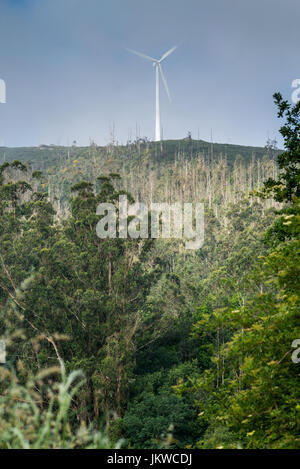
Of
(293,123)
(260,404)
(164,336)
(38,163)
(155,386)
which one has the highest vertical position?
(38,163)

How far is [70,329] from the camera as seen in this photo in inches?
782

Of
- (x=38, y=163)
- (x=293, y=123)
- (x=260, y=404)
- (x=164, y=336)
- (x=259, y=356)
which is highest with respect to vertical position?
(x=38, y=163)

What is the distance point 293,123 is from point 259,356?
6.00 meters

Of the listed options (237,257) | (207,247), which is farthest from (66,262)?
(207,247)

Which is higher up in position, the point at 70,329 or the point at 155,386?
the point at 70,329

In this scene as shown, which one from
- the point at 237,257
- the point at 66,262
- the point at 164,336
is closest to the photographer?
the point at 66,262

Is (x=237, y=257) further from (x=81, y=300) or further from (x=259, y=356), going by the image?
(x=259, y=356)

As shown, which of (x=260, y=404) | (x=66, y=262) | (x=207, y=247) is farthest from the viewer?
(x=207, y=247)

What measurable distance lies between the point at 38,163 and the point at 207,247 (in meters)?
87.8

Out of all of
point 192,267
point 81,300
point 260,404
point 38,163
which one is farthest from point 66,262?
point 38,163

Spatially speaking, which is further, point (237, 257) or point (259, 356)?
point (237, 257)

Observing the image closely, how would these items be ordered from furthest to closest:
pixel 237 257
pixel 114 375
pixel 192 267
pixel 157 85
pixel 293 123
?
1. pixel 157 85
2. pixel 192 267
3. pixel 237 257
4. pixel 114 375
5. pixel 293 123
